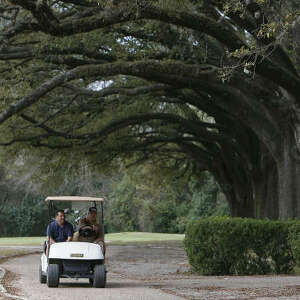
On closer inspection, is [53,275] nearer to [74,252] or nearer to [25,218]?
[74,252]

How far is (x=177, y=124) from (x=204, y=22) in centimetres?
1363

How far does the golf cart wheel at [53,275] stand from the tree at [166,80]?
205 inches

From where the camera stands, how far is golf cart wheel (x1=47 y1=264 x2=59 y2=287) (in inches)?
535

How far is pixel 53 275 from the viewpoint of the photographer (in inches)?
535

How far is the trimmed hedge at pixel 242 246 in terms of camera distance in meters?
17.9

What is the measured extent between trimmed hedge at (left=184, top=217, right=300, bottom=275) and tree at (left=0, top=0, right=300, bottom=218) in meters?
3.65

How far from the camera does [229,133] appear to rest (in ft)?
100.0

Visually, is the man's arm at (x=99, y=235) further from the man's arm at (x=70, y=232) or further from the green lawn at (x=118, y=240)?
the green lawn at (x=118, y=240)

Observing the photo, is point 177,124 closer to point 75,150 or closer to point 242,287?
point 75,150

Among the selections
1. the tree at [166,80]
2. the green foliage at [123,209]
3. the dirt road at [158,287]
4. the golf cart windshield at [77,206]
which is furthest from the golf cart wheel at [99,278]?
the green foliage at [123,209]

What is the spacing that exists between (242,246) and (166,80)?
6.02m

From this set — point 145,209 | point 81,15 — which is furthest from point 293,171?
point 145,209

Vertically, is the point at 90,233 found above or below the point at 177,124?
below

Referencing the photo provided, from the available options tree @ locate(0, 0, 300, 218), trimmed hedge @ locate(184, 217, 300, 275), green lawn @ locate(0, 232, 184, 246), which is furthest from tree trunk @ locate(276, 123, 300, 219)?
green lawn @ locate(0, 232, 184, 246)
